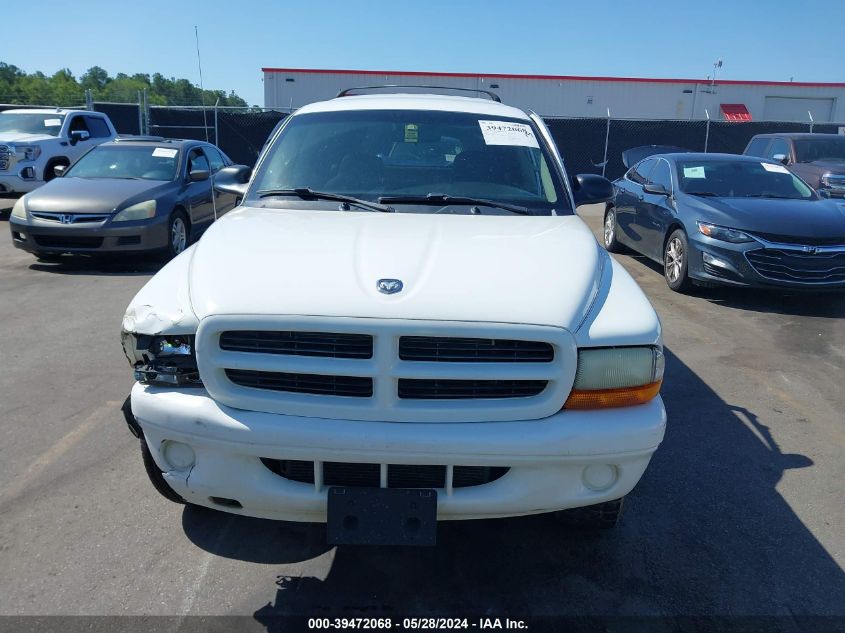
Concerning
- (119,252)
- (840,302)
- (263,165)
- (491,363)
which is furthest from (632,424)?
(119,252)

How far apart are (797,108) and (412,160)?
1490 inches

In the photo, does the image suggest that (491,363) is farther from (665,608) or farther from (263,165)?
(263,165)

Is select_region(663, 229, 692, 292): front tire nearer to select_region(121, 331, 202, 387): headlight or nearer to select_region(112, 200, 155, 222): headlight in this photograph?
select_region(112, 200, 155, 222): headlight

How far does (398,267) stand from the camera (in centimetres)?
271

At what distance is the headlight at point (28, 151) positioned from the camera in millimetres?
12711

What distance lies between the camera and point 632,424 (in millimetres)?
2504

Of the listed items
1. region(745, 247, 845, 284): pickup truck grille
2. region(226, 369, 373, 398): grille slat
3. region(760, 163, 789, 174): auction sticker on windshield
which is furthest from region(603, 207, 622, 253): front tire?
region(226, 369, 373, 398): grille slat

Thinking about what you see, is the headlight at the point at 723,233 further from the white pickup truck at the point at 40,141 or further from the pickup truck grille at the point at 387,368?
the white pickup truck at the point at 40,141

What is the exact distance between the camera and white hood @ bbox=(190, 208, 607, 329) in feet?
8.06

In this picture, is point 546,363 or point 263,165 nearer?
point 546,363

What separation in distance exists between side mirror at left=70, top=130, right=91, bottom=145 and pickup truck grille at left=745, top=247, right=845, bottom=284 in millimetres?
12432

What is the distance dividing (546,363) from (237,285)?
113cm

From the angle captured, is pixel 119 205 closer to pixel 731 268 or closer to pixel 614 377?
pixel 731 268

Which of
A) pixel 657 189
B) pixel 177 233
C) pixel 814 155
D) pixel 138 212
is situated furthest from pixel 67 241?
pixel 814 155
